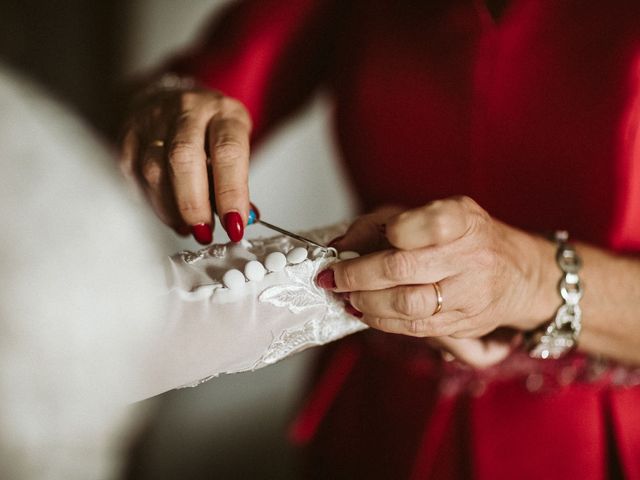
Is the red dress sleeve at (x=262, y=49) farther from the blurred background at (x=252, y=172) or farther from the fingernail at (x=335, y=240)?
the fingernail at (x=335, y=240)

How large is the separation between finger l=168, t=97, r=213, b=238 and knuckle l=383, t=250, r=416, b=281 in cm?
16

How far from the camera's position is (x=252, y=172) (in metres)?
1.19

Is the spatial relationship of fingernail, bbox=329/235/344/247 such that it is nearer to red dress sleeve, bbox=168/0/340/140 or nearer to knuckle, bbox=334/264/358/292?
knuckle, bbox=334/264/358/292

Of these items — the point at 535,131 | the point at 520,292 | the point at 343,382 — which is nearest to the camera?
the point at 520,292

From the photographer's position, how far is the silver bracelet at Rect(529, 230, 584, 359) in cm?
48

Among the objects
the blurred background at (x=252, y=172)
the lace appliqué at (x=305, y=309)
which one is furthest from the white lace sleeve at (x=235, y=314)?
the blurred background at (x=252, y=172)

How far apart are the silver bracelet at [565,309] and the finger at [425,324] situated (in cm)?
14

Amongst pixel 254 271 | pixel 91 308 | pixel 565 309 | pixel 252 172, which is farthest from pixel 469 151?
pixel 252 172

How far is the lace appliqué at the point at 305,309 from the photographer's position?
419mm

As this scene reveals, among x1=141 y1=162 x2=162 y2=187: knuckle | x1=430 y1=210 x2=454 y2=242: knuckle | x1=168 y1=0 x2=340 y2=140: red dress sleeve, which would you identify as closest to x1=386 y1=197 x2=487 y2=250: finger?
x1=430 y1=210 x2=454 y2=242: knuckle

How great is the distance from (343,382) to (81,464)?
50cm

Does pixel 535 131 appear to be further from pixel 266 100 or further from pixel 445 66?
pixel 266 100

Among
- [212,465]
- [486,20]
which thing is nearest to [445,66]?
[486,20]

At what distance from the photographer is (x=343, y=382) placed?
78 centimetres
